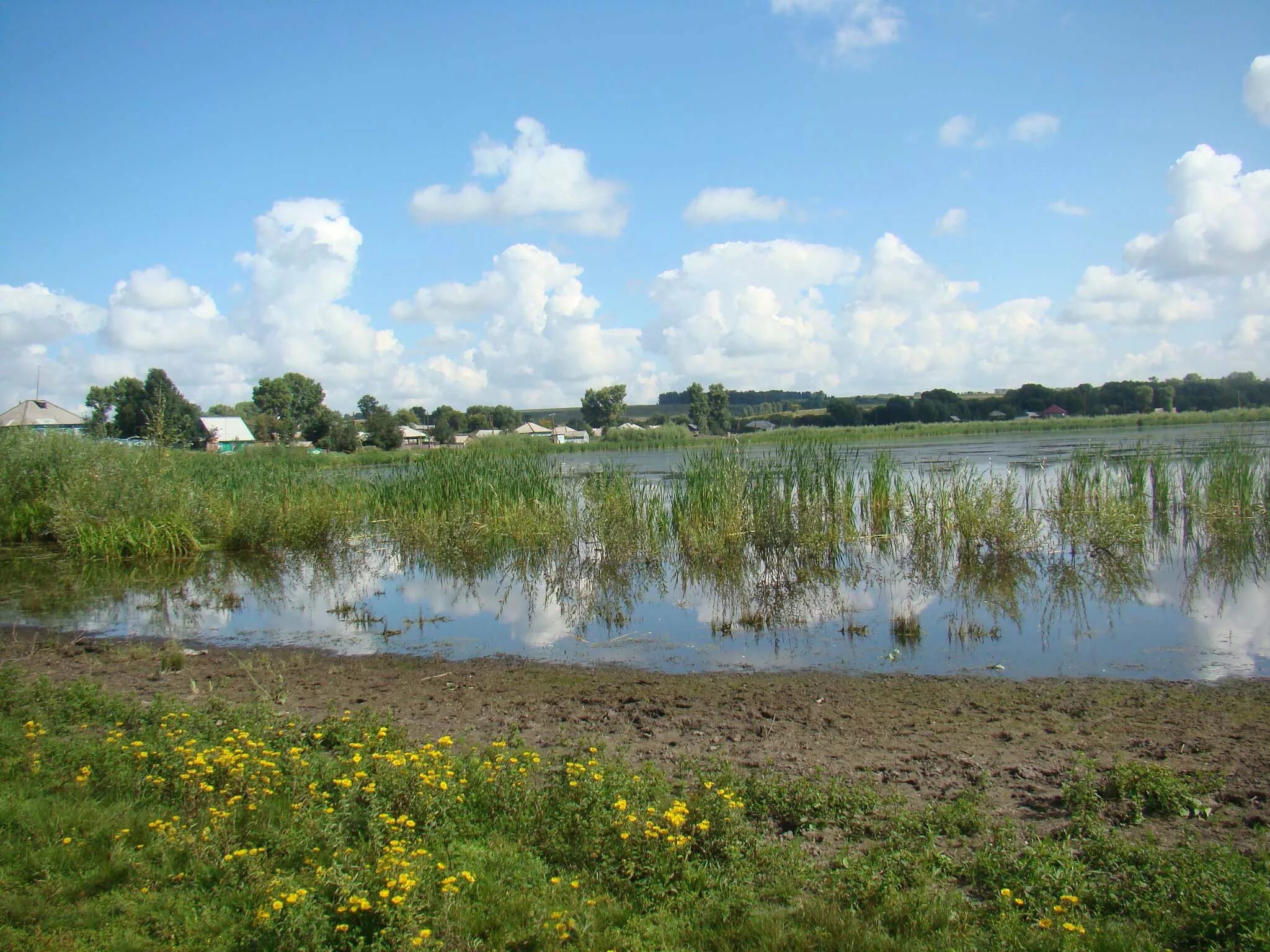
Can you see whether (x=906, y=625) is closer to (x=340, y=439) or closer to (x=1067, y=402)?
(x=340, y=439)

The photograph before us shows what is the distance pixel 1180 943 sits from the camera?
126 inches

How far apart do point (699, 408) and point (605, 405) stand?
581 inches

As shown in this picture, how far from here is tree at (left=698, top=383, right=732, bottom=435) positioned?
3728 inches

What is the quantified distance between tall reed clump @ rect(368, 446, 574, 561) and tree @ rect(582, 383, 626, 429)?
8332 centimetres

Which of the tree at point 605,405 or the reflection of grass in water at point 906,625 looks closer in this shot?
the reflection of grass in water at point 906,625

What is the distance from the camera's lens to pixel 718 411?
319ft

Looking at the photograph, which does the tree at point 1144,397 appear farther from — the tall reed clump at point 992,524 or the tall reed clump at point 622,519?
→ the tall reed clump at point 622,519

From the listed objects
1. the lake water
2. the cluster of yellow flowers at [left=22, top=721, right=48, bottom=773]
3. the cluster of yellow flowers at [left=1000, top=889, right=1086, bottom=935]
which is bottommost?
the lake water

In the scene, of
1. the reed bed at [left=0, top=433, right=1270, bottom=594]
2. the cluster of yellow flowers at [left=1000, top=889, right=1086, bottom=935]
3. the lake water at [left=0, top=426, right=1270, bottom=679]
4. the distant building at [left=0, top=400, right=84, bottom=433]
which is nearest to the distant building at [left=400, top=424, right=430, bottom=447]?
the distant building at [left=0, top=400, right=84, bottom=433]

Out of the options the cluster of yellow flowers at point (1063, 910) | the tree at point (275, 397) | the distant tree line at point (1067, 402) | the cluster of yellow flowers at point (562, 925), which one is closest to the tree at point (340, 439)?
the tree at point (275, 397)

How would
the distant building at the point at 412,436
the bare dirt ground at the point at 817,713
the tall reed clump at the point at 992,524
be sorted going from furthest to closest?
1. the distant building at the point at 412,436
2. the tall reed clump at the point at 992,524
3. the bare dirt ground at the point at 817,713

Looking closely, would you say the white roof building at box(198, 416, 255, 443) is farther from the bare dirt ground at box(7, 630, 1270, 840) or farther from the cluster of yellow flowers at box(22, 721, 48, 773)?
the cluster of yellow flowers at box(22, 721, 48, 773)

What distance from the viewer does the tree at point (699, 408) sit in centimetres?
9388

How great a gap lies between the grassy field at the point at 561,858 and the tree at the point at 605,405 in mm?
99732
